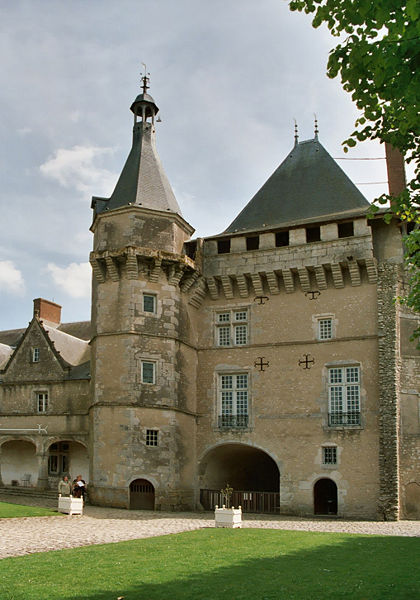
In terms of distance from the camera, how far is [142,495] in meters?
22.4

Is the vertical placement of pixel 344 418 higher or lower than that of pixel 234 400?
lower

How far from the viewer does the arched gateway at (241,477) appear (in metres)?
23.4

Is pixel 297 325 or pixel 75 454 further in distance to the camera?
pixel 75 454

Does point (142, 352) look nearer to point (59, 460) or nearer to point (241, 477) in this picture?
point (241, 477)

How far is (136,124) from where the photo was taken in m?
27.3

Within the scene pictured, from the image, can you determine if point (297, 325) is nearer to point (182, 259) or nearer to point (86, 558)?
point (182, 259)

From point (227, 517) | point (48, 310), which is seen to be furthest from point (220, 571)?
point (48, 310)

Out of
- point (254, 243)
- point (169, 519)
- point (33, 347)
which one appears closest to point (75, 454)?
point (33, 347)

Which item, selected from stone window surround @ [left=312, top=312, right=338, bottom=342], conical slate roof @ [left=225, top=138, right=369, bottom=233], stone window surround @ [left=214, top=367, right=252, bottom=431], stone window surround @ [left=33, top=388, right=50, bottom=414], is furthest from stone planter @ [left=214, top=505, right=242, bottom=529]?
stone window surround @ [left=33, top=388, right=50, bottom=414]

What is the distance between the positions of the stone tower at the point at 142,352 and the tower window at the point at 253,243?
8.07 feet

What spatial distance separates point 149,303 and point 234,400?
15.5 feet

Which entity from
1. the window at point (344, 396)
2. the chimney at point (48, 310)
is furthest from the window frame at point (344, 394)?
the chimney at point (48, 310)

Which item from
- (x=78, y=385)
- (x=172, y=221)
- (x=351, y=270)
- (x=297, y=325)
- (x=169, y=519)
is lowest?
(x=169, y=519)

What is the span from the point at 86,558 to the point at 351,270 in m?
14.9
